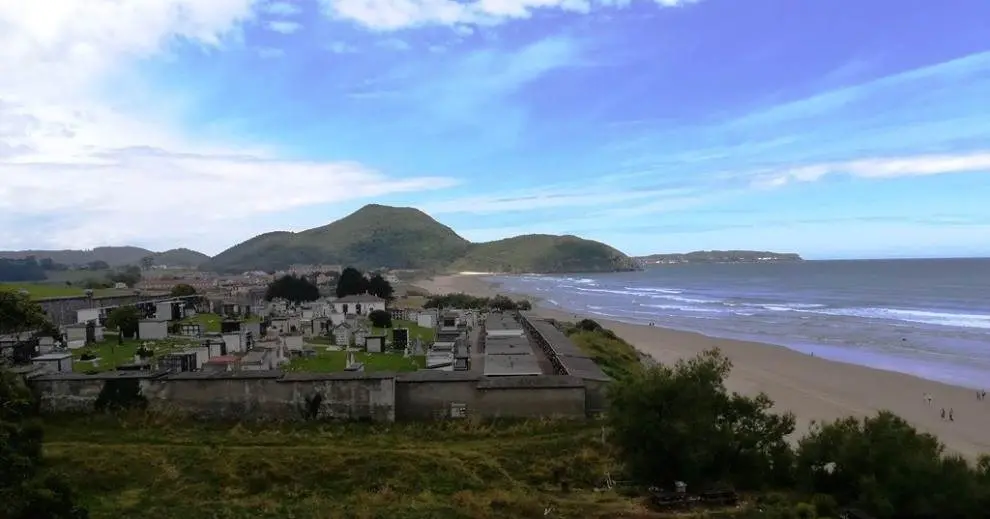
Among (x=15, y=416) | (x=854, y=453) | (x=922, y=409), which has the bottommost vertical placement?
(x=922, y=409)

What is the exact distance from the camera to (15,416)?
45.8ft

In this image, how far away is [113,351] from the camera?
1197 inches

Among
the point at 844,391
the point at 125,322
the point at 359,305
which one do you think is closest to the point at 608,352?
the point at 844,391

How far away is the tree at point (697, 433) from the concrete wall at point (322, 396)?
5.57m

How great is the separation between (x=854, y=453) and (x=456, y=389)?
11575 millimetres

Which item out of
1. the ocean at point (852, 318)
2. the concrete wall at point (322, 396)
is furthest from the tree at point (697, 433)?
the ocean at point (852, 318)

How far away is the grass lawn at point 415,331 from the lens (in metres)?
38.3

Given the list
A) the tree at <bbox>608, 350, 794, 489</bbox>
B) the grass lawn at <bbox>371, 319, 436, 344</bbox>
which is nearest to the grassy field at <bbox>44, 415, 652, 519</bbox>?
the tree at <bbox>608, 350, 794, 489</bbox>

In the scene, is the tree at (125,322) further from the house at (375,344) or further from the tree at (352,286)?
the tree at (352,286)

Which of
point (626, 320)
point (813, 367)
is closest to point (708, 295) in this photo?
point (626, 320)

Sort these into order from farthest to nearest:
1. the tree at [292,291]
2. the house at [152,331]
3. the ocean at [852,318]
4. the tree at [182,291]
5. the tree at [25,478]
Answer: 1. the tree at [292,291]
2. the tree at [182,291]
3. the ocean at [852,318]
4. the house at [152,331]
5. the tree at [25,478]

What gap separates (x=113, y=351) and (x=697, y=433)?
83.4 ft

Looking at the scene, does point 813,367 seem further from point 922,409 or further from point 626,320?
point 626,320

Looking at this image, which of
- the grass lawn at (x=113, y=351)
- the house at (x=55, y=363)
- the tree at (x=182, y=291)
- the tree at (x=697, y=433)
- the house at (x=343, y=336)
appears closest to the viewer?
the tree at (x=697, y=433)
